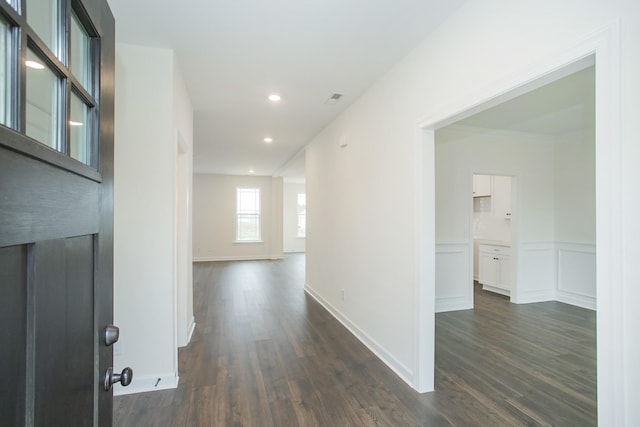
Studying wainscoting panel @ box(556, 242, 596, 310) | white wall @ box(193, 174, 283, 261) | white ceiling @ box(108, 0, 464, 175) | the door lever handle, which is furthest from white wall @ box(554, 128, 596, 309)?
white wall @ box(193, 174, 283, 261)

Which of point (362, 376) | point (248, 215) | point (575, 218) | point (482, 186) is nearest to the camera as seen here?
point (362, 376)

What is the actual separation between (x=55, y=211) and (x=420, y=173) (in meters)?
2.16

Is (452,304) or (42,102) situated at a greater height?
(42,102)

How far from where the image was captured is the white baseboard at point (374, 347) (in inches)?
99.1

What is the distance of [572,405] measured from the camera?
218 centimetres

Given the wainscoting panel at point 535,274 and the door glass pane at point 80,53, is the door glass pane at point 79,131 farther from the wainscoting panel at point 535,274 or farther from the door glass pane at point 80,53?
the wainscoting panel at point 535,274

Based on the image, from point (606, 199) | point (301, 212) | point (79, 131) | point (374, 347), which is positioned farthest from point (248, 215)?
point (606, 199)

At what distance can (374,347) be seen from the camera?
3.06 metres

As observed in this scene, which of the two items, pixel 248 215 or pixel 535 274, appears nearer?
pixel 535 274

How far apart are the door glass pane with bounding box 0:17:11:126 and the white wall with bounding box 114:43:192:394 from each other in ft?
6.42

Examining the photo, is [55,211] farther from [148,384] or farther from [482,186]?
[482,186]

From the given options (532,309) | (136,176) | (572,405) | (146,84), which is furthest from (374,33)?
(532,309)

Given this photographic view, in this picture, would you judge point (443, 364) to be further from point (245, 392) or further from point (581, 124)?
point (581, 124)

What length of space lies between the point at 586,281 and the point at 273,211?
7488 millimetres
